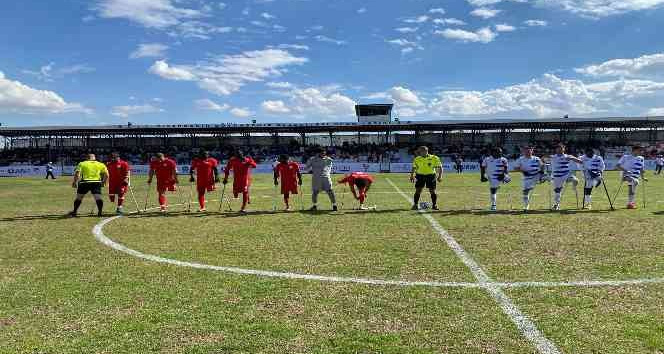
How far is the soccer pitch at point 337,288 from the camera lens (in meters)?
4.59

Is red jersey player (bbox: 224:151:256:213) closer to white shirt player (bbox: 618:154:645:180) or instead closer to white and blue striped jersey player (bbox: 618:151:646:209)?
white and blue striped jersey player (bbox: 618:151:646:209)

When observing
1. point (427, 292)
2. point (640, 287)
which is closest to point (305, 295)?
point (427, 292)

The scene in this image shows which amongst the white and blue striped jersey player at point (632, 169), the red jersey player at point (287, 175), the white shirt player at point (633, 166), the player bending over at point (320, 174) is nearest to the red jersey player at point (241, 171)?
the red jersey player at point (287, 175)

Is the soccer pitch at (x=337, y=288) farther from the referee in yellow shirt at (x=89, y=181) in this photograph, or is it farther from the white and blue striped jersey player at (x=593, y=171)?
the white and blue striped jersey player at (x=593, y=171)

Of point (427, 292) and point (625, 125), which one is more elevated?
point (625, 125)

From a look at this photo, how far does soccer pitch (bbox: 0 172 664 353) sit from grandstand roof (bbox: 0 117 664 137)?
45.2 metres

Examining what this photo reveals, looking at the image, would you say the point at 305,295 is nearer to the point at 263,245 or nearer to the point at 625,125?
the point at 263,245

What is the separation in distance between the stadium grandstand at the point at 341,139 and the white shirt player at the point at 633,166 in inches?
1572

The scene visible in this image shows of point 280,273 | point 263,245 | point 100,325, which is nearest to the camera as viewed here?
point 100,325

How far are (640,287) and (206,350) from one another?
5129 mm

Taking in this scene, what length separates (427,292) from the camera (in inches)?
238

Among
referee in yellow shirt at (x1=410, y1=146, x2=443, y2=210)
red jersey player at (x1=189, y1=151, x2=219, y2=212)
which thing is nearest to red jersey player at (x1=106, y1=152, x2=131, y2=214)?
red jersey player at (x1=189, y1=151, x2=219, y2=212)

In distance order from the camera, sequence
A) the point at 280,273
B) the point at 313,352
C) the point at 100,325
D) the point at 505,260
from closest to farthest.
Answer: the point at 313,352 → the point at 100,325 → the point at 280,273 → the point at 505,260

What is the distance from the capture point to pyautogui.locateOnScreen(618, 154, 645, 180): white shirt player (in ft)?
50.5
